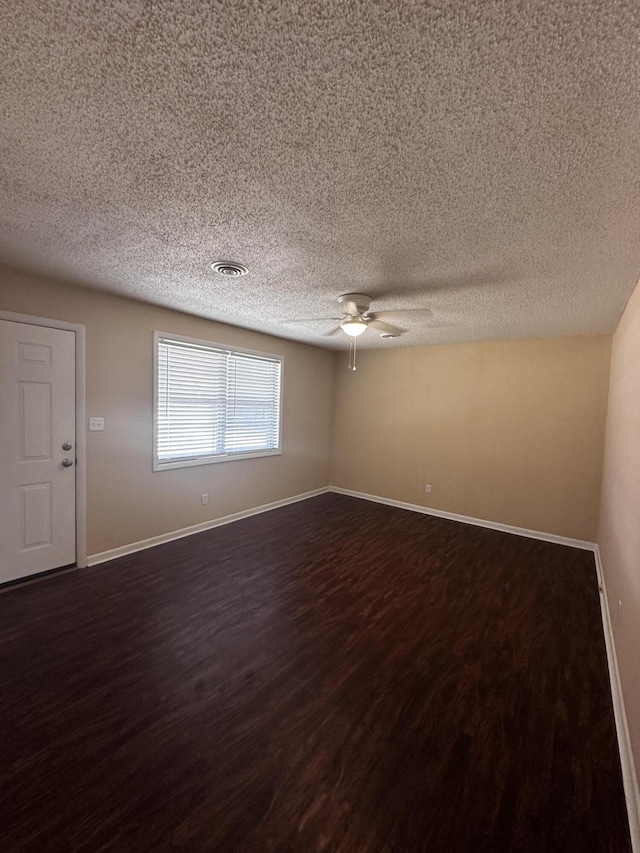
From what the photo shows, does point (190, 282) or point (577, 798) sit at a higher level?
point (190, 282)

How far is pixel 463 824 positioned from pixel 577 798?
1.71 feet

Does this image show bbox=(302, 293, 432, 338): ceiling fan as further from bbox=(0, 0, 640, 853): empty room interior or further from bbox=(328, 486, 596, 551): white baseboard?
bbox=(328, 486, 596, 551): white baseboard

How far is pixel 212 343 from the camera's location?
4043 mm

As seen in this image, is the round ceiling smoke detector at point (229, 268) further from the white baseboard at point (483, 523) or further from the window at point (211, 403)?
the white baseboard at point (483, 523)

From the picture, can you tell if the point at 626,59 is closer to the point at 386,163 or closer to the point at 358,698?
the point at 386,163

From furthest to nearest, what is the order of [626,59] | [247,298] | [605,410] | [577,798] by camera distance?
[605,410] → [247,298] → [577,798] → [626,59]

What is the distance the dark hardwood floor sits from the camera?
1.28m

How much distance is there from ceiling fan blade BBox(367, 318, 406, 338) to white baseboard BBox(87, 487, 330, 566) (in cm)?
287

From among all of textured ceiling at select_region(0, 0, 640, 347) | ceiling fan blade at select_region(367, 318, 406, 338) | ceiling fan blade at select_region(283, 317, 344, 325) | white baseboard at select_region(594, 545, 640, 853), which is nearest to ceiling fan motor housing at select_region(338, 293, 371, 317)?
ceiling fan blade at select_region(367, 318, 406, 338)

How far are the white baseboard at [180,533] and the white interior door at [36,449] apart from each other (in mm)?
243

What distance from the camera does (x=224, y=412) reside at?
14.1ft

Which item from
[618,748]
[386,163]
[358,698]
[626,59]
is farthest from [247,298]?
[618,748]

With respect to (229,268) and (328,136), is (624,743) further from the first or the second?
(229,268)

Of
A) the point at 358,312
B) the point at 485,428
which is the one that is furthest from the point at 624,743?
the point at 485,428
